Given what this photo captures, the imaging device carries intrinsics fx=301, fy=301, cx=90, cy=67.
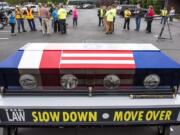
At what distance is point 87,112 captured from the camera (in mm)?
3270

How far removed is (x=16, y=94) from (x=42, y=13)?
13.8m

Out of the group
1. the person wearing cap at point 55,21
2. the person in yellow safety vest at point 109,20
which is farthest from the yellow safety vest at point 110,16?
the person wearing cap at point 55,21

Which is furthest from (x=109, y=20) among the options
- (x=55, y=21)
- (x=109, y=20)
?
(x=55, y=21)

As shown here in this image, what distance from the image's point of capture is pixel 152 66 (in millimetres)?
3416

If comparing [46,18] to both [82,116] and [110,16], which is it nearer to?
[110,16]

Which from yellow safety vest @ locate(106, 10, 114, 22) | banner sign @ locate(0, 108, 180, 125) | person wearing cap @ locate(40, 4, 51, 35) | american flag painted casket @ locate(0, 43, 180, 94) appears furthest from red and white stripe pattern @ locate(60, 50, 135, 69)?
yellow safety vest @ locate(106, 10, 114, 22)

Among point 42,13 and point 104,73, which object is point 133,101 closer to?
point 104,73

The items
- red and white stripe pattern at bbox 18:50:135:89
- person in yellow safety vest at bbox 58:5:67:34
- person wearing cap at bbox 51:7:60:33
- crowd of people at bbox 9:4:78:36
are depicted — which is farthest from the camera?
person wearing cap at bbox 51:7:60:33

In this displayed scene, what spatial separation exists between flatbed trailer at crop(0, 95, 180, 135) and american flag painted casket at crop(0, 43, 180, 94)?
0.19 meters

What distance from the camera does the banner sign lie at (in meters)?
3.26

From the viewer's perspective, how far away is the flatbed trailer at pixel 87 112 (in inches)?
128

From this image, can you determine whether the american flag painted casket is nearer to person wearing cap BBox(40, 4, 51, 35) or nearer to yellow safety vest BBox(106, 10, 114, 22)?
person wearing cap BBox(40, 4, 51, 35)

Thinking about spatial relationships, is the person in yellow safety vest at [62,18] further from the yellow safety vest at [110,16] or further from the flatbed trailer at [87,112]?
the flatbed trailer at [87,112]

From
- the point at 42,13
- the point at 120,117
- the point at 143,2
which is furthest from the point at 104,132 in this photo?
the point at 143,2
